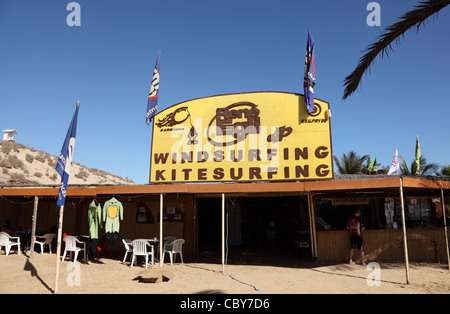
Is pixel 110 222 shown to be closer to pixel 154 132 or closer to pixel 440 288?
pixel 154 132

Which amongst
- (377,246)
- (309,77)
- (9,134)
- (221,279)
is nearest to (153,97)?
(309,77)

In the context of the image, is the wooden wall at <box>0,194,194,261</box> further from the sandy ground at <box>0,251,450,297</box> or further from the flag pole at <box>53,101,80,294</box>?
the flag pole at <box>53,101,80,294</box>

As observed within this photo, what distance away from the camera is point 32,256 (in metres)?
11.0

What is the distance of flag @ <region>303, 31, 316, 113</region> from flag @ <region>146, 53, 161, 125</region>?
6327mm

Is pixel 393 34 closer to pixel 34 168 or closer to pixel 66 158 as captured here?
pixel 66 158

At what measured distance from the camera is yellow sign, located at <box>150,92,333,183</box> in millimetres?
11859

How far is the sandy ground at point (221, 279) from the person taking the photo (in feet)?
23.6

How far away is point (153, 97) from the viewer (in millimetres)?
13984

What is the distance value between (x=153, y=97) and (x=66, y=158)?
7.49 metres

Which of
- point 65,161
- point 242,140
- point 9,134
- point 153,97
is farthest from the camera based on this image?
point 9,134

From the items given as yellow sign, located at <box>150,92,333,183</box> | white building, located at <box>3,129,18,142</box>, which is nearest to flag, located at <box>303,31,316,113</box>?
yellow sign, located at <box>150,92,333,183</box>

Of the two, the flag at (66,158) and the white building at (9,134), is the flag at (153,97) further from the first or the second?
the white building at (9,134)
